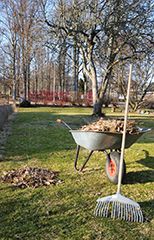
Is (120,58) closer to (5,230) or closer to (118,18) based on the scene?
(118,18)

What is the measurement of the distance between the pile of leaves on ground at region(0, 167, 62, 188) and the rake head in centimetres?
96

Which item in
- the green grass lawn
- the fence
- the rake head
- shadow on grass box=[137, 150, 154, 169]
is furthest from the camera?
the fence

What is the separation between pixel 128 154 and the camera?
586 cm

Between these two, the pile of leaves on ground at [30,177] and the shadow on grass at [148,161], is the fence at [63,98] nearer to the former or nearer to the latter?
the shadow on grass at [148,161]

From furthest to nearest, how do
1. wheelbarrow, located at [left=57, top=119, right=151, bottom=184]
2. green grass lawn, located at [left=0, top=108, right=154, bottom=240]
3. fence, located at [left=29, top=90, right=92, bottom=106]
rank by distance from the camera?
1. fence, located at [left=29, top=90, right=92, bottom=106]
2. wheelbarrow, located at [left=57, top=119, right=151, bottom=184]
3. green grass lawn, located at [left=0, top=108, right=154, bottom=240]

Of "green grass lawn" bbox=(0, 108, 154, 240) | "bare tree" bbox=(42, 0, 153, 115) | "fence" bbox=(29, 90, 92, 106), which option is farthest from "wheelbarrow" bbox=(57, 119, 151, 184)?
"fence" bbox=(29, 90, 92, 106)

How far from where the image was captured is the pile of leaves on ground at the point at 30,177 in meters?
3.86

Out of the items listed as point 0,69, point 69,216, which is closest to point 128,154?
point 69,216

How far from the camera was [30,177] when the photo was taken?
13.3 ft

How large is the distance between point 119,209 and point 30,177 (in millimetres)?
1421

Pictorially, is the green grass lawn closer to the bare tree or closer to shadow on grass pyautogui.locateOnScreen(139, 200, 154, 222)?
shadow on grass pyautogui.locateOnScreen(139, 200, 154, 222)

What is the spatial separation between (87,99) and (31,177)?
23.9m

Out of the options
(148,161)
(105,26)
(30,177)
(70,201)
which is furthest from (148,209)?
(105,26)

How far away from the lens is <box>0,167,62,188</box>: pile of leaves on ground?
3.86 m
